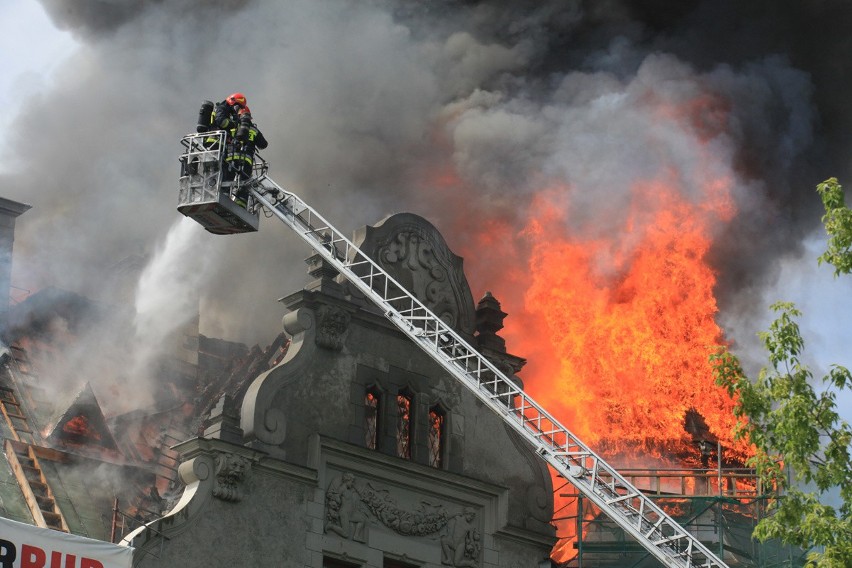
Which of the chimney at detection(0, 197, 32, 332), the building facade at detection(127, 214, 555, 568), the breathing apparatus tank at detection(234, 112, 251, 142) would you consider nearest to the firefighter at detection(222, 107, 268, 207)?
the breathing apparatus tank at detection(234, 112, 251, 142)

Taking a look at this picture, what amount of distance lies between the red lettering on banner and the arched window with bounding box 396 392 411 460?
24.4 ft

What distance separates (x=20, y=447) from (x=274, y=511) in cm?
445

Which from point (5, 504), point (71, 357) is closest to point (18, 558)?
point (5, 504)

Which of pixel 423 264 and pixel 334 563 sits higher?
pixel 423 264

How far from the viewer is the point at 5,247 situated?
30.7 meters

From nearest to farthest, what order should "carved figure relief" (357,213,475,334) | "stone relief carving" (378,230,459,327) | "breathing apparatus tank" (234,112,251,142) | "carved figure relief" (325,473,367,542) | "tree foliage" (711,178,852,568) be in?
"tree foliage" (711,178,852,568)
"carved figure relief" (325,473,367,542)
"breathing apparatus tank" (234,112,251,142)
"carved figure relief" (357,213,475,334)
"stone relief carving" (378,230,459,327)

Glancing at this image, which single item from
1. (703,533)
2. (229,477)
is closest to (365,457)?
(229,477)

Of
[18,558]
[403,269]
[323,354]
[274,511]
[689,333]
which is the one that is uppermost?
[689,333]

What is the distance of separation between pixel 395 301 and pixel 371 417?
2.19 m

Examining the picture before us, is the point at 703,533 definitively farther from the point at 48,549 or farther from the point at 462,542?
the point at 48,549

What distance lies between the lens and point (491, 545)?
27797 mm

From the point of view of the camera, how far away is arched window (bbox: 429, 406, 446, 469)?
27766 mm

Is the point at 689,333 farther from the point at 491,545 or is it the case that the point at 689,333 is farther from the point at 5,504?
the point at 5,504

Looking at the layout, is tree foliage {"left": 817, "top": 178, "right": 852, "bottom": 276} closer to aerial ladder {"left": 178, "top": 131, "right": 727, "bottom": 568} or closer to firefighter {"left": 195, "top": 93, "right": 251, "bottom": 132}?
aerial ladder {"left": 178, "top": 131, "right": 727, "bottom": 568}
